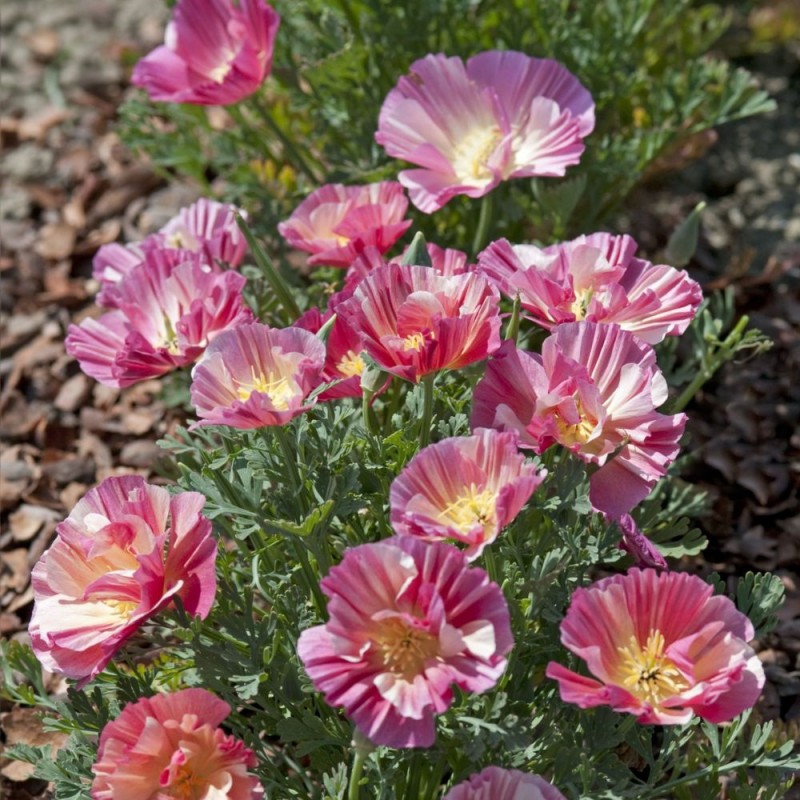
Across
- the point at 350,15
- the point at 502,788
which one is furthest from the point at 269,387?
the point at 350,15

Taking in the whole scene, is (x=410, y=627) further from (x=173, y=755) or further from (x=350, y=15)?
(x=350, y=15)

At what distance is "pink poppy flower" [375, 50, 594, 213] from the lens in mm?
2012

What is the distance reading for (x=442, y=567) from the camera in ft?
4.38

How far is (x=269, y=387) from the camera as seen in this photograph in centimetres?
162

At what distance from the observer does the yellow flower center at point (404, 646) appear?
136 cm

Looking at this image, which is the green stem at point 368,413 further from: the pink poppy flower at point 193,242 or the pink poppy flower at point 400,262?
the pink poppy flower at point 193,242

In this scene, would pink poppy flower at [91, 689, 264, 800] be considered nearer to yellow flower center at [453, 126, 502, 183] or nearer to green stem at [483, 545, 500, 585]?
green stem at [483, 545, 500, 585]

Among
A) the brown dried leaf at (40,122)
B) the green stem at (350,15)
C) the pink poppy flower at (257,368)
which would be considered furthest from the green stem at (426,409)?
the brown dried leaf at (40,122)

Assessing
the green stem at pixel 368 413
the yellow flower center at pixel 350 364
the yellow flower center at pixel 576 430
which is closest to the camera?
the yellow flower center at pixel 576 430

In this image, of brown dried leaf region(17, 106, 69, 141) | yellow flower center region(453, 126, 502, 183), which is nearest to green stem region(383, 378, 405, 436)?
yellow flower center region(453, 126, 502, 183)

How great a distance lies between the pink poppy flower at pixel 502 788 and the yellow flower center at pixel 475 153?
1014 millimetres

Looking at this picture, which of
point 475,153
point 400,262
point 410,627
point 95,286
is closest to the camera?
point 410,627

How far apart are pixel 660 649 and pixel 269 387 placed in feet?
1.98

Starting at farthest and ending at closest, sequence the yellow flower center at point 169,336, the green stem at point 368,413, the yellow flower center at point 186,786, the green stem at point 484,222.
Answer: the green stem at point 484,222 → the yellow flower center at point 169,336 → the green stem at point 368,413 → the yellow flower center at point 186,786
